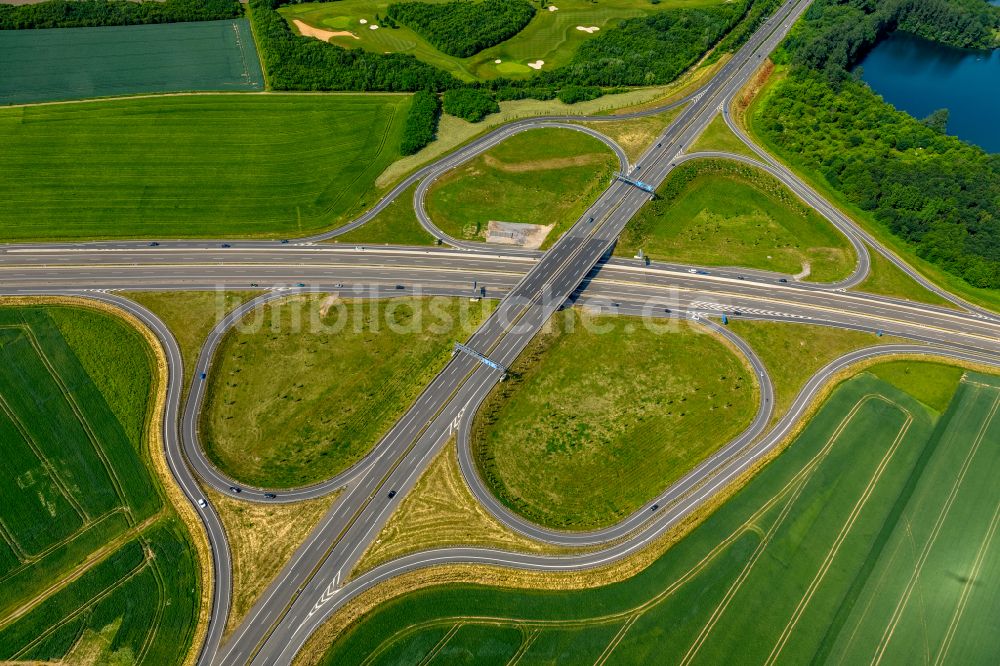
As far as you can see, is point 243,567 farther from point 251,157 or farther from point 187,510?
point 251,157

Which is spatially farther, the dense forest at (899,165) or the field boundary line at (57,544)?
the dense forest at (899,165)

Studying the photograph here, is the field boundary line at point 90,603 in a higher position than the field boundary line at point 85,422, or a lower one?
lower

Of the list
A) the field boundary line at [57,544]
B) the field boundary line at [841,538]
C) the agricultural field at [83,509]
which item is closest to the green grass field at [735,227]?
the field boundary line at [841,538]

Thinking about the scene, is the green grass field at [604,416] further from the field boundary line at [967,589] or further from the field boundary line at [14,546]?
the field boundary line at [14,546]

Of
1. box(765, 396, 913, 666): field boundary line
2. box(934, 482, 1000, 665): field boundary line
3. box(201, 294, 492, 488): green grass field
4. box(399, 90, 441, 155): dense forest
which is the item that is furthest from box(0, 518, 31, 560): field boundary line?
box(934, 482, 1000, 665): field boundary line

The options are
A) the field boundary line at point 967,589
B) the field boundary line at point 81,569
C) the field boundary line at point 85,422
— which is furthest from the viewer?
the field boundary line at point 85,422

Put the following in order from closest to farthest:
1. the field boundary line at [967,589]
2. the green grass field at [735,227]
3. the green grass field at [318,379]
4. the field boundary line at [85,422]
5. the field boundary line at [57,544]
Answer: the field boundary line at [967,589], the field boundary line at [57,544], the field boundary line at [85,422], the green grass field at [318,379], the green grass field at [735,227]
